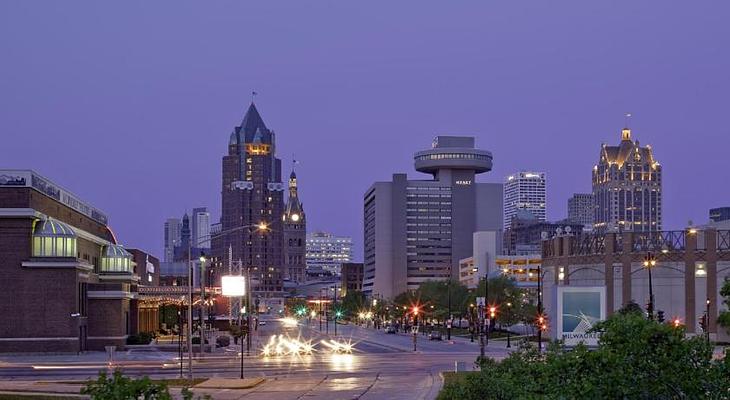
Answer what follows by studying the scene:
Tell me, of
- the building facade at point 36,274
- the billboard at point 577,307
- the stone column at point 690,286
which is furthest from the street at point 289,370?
the stone column at point 690,286

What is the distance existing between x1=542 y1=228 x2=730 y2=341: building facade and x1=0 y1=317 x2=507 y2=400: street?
2427 centimetres

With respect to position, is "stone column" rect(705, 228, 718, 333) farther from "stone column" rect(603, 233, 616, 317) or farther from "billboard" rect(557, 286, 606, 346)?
"billboard" rect(557, 286, 606, 346)

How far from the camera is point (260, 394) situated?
52.2 metres

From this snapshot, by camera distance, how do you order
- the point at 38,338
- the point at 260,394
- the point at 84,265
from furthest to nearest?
the point at 84,265, the point at 38,338, the point at 260,394

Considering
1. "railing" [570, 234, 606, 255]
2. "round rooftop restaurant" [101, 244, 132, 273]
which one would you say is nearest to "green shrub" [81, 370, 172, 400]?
"round rooftop restaurant" [101, 244, 132, 273]

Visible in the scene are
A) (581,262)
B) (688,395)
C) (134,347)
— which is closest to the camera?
(688,395)

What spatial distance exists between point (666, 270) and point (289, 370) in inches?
2258

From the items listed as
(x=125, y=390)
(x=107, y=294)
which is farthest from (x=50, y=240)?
(x=125, y=390)

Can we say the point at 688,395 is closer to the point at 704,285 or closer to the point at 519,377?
the point at 519,377

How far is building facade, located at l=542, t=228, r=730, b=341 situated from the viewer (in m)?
113

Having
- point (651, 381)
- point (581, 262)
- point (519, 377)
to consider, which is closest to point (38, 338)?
point (581, 262)

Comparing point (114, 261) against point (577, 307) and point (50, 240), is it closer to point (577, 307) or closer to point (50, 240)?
point (50, 240)

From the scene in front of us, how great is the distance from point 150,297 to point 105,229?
1131cm

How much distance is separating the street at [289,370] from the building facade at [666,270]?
79.6ft
